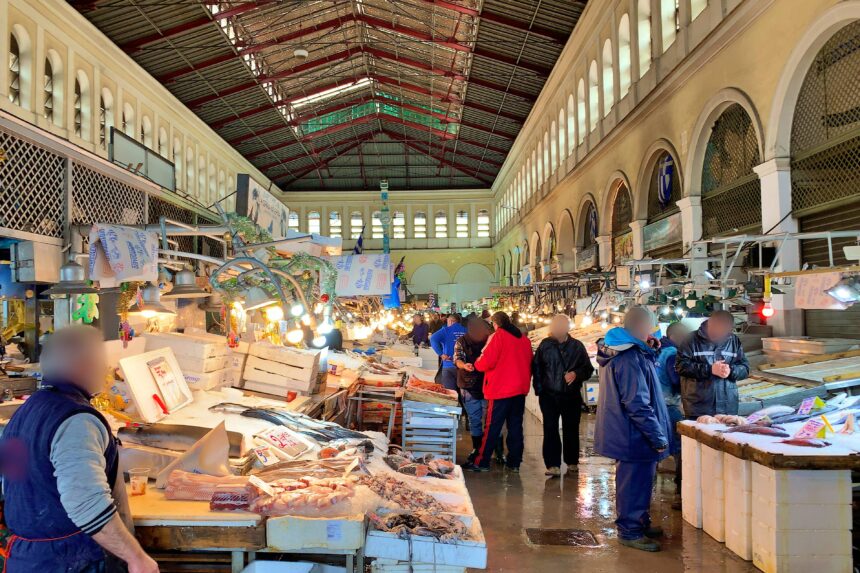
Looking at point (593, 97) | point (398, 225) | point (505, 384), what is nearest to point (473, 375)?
point (505, 384)

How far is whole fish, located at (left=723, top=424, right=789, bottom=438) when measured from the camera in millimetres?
5223

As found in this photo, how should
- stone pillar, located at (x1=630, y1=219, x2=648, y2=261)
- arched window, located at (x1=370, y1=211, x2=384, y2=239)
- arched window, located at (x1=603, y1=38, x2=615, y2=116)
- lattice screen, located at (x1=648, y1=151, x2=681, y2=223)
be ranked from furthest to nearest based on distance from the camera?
arched window, located at (x1=370, y1=211, x2=384, y2=239) → arched window, located at (x1=603, y1=38, x2=615, y2=116) → stone pillar, located at (x1=630, y1=219, x2=648, y2=261) → lattice screen, located at (x1=648, y1=151, x2=681, y2=223)

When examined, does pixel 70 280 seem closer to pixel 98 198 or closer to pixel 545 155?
pixel 98 198

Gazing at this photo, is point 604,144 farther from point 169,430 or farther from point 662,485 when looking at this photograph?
point 169,430

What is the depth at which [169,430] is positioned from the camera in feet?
14.4

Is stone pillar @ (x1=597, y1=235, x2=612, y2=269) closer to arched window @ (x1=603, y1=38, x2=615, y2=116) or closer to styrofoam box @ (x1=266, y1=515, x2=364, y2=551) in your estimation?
arched window @ (x1=603, y1=38, x2=615, y2=116)

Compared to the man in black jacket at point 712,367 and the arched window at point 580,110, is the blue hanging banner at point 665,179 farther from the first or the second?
the man in black jacket at point 712,367

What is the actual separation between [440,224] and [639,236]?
1235 inches

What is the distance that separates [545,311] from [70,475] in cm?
1620

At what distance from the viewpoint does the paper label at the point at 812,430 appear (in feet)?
16.8

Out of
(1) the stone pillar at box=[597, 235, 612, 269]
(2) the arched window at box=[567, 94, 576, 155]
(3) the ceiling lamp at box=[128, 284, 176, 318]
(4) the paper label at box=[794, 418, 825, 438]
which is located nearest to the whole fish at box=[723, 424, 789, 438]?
(4) the paper label at box=[794, 418, 825, 438]

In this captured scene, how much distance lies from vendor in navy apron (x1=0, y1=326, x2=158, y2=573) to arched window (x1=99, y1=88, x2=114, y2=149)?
18.1m

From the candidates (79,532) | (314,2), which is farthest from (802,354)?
(314,2)

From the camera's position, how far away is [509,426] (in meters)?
8.00
